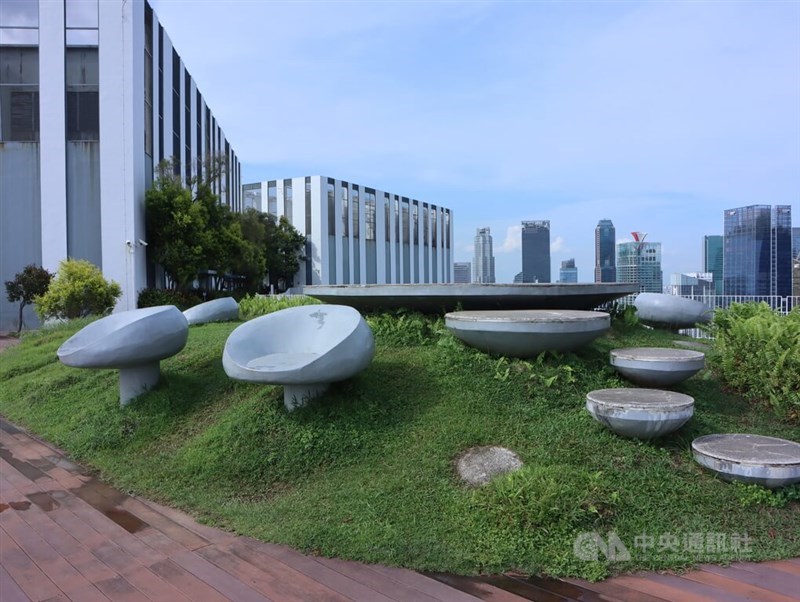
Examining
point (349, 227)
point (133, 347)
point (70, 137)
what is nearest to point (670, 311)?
point (133, 347)

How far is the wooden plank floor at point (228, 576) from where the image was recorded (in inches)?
111

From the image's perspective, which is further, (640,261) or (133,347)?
(640,261)

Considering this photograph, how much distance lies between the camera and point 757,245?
18078 millimetres

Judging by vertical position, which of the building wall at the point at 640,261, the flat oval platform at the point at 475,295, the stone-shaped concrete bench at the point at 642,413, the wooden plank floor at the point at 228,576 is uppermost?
the building wall at the point at 640,261

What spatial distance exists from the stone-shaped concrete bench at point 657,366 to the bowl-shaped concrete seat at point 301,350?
245 centimetres

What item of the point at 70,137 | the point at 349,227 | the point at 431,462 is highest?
the point at 70,137

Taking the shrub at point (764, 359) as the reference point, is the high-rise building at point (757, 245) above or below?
above

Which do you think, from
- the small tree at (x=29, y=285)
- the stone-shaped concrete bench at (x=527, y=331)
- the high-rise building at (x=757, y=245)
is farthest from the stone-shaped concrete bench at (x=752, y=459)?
the small tree at (x=29, y=285)

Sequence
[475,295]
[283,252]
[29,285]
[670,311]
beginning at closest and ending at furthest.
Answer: [475,295], [670,311], [29,285], [283,252]

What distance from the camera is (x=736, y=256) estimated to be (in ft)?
60.4

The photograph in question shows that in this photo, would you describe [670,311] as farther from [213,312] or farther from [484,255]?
[484,255]

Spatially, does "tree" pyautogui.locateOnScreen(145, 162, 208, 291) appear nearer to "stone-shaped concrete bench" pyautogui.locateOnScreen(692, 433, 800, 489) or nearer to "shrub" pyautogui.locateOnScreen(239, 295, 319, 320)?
"shrub" pyautogui.locateOnScreen(239, 295, 319, 320)

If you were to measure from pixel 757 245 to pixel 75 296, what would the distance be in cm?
2099

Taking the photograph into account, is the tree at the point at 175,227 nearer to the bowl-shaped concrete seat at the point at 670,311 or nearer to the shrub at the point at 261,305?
the shrub at the point at 261,305
